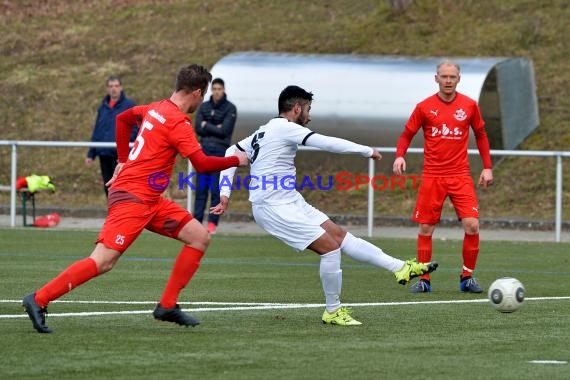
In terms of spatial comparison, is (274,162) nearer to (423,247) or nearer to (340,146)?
(340,146)

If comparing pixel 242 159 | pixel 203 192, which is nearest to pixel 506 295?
pixel 242 159

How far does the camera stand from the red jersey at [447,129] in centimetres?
1298

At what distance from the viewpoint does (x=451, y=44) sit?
28.9 m

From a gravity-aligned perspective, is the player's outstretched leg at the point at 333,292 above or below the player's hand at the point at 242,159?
below

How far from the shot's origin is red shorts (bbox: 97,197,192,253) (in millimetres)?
9125

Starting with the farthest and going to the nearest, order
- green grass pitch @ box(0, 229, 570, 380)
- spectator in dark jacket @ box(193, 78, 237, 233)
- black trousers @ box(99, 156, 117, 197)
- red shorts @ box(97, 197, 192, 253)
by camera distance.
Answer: black trousers @ box(99, 156, 117, 197)
spectator in dark jacket @ box(193, 78, 237, 233)
red shorts @ box(97, 197, 192, 253)
green grass pitch @ box(0, 229, 570, 380)

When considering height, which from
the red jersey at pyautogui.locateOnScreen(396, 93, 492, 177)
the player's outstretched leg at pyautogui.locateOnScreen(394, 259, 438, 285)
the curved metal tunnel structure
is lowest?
the player's outstretched leg at pyautogui.locateOnScreen(394, 259, 438, 285)

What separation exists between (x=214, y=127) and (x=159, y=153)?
34.3ft

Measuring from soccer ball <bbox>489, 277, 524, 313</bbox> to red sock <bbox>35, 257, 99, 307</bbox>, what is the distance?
9.75 feet

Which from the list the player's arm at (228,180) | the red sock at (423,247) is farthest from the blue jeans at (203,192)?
the player's arm at (228,180)

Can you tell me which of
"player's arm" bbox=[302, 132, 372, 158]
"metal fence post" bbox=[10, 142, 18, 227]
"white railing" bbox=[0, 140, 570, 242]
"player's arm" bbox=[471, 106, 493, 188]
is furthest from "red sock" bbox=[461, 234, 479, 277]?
"metal fence post" bbox=[10, 142, 18, 227]

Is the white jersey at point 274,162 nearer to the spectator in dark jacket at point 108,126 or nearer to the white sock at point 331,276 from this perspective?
the white sock at point 331,276

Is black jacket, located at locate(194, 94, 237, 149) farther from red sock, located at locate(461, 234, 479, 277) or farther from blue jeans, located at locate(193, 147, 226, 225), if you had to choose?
red sock, located at locate(461, 234, 479, 277)

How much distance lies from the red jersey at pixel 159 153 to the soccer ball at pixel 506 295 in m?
2.25
